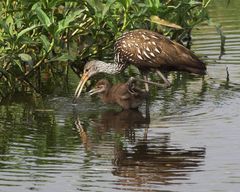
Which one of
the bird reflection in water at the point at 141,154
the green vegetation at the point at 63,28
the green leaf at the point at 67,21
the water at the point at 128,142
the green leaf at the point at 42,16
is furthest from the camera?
the green vegetation at the point at 63,28

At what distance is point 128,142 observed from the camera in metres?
10.2

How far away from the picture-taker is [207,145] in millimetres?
9859

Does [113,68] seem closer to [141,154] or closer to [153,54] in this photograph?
[153,54]

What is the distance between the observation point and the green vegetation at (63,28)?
38.5 ft

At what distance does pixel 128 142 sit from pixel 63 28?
6.43 ft

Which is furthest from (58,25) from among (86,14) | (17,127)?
(17,127)

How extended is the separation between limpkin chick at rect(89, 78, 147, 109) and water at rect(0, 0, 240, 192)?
0.45 feet

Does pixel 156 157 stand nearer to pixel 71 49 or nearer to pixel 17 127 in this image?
pixel 17 127

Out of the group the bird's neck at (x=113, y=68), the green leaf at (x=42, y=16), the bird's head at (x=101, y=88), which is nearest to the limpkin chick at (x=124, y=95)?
the bird's head at (x=101, y=88)

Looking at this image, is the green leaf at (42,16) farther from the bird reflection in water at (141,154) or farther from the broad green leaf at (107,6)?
the bird reflection in water at (141,154)

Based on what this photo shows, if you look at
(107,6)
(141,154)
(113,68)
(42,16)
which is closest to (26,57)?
(42,16)

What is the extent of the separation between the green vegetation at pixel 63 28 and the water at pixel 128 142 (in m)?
0.40

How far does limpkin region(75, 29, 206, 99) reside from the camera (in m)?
12.1

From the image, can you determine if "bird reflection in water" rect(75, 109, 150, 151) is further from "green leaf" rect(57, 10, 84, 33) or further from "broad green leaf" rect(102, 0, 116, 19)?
"broad green leaf" rect(102, 0, 116, 19)
